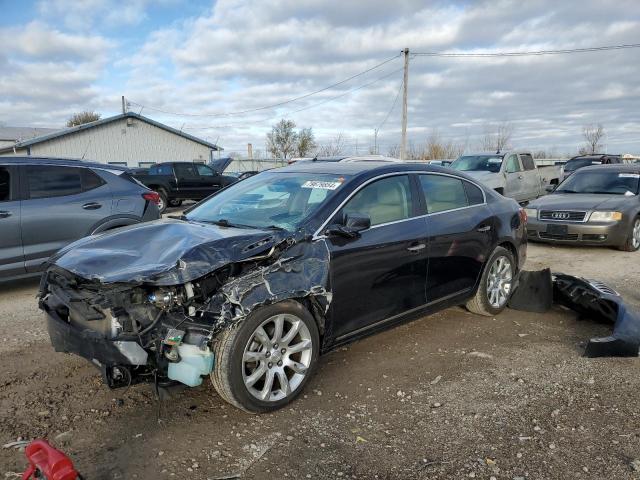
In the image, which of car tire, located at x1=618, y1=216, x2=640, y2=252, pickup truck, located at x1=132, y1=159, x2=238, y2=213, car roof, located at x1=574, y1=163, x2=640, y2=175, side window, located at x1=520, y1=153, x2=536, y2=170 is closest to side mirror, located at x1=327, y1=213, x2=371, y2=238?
car tire, located at x1=618, y1=216, x2=640, y2=252

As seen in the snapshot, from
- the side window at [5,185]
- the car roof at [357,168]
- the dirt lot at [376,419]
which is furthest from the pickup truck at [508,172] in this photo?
the side window at [5,185]

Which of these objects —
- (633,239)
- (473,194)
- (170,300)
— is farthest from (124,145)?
(170,300)

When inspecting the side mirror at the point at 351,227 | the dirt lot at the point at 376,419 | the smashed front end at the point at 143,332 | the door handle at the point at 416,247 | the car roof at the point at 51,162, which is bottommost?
the dirt lot at the point at 376,419

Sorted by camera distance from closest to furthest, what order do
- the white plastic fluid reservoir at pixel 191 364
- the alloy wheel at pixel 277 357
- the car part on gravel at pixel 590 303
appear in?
1. the white plastic fluid reservoir at pixel 191 364
2. the alloy wheel at pixel 277 357
3. the car part on gravel at pixel 590 303

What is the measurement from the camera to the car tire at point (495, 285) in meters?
5.17

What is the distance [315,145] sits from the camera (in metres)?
45.5

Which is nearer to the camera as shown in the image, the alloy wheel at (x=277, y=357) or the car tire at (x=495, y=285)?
the alloy wheel at (x=277, y=357)

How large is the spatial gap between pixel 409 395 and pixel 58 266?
2.63 m

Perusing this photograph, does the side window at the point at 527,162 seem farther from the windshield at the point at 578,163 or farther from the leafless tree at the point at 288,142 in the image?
the leafless tree at the point at 288,142

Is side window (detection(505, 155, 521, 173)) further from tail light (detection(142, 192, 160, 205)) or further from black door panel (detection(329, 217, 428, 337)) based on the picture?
black door panel (detection(329, 217, 428, 337))

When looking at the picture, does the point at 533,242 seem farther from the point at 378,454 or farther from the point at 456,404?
the point at 378,454

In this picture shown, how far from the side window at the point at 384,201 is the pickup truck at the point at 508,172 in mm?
9360

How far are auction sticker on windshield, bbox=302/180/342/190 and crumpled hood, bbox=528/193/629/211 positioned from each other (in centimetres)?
670

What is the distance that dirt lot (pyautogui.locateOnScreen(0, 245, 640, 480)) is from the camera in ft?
9.20
